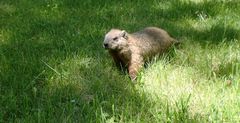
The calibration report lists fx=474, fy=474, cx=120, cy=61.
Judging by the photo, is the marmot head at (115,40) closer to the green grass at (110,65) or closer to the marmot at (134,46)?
the marmot at (134,46)

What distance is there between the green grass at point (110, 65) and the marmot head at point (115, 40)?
0.29m

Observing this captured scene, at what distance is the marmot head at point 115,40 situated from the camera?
14.1 feet

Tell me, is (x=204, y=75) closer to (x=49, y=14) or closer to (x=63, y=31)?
(x=63, y=31)

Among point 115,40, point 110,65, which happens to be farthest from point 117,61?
point 115,40

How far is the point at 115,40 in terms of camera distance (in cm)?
435

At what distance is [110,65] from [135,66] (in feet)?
1.13

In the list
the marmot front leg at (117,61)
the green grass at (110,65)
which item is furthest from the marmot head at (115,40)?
the green grass at (110,65)

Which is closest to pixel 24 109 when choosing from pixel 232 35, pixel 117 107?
pixel 117 107

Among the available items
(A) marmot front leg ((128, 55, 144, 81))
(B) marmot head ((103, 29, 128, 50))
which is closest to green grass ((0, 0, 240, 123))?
(A) marmot front leg ((128, 55, 144, 81))

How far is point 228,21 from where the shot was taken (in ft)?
18.3

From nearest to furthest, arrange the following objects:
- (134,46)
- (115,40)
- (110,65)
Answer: (115,40), (134,46), (110,65)

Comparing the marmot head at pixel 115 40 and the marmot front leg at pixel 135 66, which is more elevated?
the marmot head at pixel 115 40

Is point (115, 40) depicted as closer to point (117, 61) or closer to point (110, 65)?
point (117, 61)

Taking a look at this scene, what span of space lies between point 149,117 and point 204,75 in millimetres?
916
